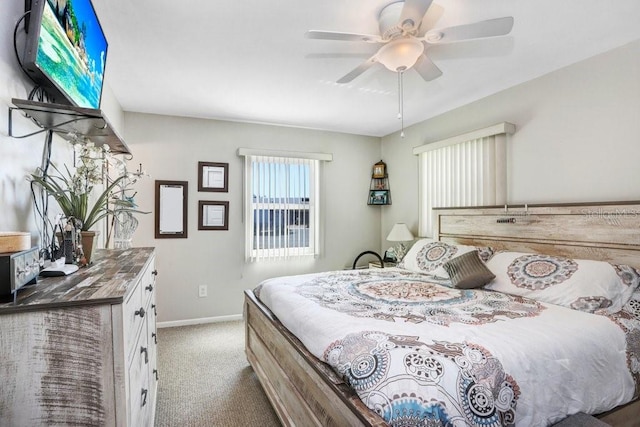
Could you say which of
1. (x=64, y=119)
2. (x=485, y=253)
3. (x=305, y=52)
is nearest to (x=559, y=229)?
(x=485, y=253)

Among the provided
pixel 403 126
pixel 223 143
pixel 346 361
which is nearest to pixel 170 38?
pixel 223 143

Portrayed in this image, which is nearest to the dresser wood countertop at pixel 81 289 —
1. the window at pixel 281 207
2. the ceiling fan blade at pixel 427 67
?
the ceiling fan blade at pixel 427 67

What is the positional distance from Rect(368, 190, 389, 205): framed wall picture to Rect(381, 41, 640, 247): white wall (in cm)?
152

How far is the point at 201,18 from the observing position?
1920 millimetres

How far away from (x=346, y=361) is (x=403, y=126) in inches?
141

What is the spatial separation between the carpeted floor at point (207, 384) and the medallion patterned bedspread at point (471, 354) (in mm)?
727

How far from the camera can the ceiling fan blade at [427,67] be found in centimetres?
206

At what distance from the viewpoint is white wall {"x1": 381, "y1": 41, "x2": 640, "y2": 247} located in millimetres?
2236

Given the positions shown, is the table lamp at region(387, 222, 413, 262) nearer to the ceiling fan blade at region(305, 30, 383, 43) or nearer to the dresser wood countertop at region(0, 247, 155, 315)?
the ceiling fan blade at region(305, 30, 383, 43)

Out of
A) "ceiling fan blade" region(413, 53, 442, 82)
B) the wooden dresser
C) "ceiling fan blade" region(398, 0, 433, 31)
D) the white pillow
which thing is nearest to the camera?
the wooden dresser

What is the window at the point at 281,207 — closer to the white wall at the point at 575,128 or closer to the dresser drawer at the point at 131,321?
the white wall at the point at 575,128

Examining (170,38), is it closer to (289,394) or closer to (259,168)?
(259,168)

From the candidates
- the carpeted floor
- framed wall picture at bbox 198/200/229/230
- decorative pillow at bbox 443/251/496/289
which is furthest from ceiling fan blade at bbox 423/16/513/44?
framed wall picture at bbox 198/200/229/230

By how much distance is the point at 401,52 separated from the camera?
197 centimetres
